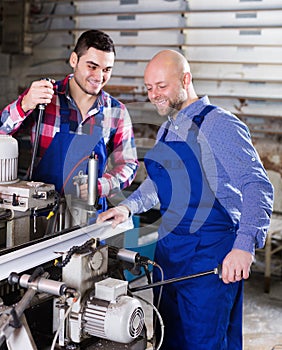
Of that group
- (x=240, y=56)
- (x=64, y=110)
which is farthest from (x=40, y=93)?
(x=240, y=56)

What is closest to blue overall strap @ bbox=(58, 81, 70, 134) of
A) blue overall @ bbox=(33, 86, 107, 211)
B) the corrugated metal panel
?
blue overall @ bbox=(33, 86, 107, 211)

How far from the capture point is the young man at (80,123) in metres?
2.29

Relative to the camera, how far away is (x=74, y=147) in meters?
2.32

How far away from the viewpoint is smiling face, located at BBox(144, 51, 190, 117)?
6.08 ft

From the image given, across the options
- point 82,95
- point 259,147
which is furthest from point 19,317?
point 259,147

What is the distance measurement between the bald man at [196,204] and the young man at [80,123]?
1.56 feet

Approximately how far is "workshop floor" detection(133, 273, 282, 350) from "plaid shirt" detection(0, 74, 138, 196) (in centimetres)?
106

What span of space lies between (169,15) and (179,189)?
8.88ft

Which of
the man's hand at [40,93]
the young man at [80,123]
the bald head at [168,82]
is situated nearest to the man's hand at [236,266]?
the bald head at [168,82]

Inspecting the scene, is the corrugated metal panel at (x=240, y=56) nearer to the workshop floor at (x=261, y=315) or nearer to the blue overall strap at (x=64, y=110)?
the workshop floor at (x=261, y=315)

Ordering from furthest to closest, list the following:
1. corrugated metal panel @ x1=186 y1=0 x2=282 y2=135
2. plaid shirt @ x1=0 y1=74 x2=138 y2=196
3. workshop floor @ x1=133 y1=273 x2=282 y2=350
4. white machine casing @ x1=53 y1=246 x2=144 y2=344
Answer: corrugated metal panel @ x1=186 y1=0 x2=282 y2=135
workshop floor @ x1=133 y1=273 x2=282 y2=350
plaid shirt @ x1=0 y1=74 x2=138 y2=196
white machine casing @ x1=53 y1=246 x2=144 y2=344

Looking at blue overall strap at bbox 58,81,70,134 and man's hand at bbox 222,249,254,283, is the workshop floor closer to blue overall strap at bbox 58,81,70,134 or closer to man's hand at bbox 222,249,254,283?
blue overall strap at bbox 58,81,70,134

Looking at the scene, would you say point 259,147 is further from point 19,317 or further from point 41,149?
point 19,317

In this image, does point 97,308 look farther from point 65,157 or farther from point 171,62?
point 65,157
